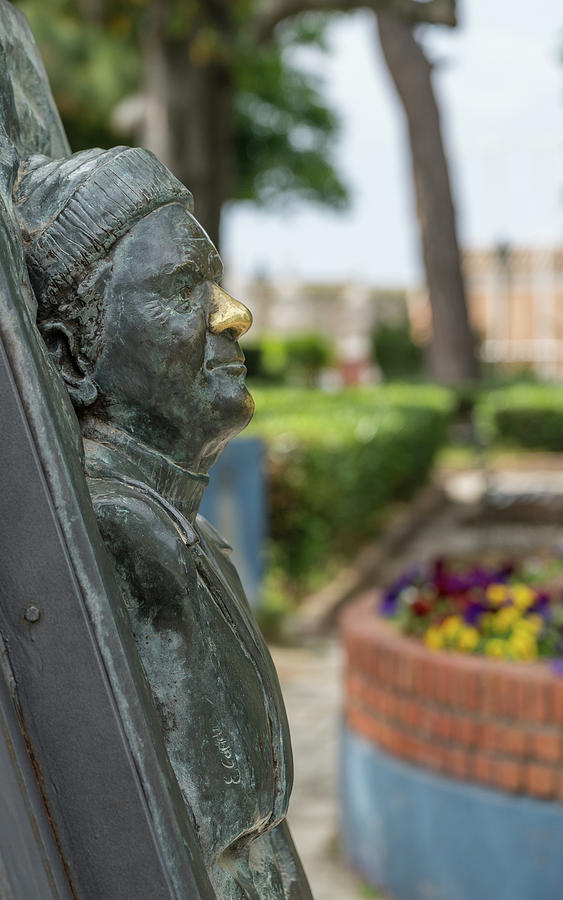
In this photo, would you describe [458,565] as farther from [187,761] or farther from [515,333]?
[515,333]

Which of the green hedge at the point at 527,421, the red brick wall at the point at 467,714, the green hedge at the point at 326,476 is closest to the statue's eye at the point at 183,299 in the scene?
the red brick wall at the point at 467,714

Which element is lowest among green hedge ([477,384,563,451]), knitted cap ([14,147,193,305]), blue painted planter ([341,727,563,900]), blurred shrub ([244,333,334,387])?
blurred shrub ([244,333,334,387])

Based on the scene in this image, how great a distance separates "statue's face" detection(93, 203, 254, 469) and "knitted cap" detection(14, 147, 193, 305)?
0.02m

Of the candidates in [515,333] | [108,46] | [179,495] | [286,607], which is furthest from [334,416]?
[515,333]

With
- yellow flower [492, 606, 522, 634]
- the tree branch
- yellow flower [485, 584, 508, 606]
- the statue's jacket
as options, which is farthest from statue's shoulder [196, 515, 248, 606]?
the tree branch

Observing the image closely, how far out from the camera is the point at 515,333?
39.7 metres

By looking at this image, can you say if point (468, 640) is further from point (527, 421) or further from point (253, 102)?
point (253, 102)

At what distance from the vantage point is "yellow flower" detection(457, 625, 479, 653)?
3547mm

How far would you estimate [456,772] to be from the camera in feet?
11.0

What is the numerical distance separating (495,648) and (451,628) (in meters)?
0.19

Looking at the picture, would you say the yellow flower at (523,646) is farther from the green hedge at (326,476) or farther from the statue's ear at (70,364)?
the green hedge at (326,476)

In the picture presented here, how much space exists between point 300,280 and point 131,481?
138 feet
